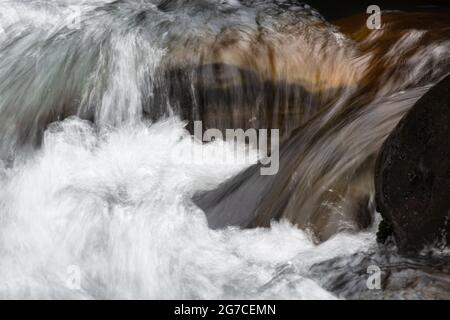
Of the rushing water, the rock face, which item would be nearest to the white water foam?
the rushing water

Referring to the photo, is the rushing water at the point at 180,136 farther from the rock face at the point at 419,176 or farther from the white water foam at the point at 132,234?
the rock face at the point at 419,176

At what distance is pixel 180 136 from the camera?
5.71 m

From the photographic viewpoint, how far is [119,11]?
641 cm

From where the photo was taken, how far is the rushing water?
420 centimetres

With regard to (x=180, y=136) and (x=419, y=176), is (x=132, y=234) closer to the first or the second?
(x=180, y=136)

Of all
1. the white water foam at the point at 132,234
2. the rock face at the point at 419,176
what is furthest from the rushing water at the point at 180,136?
the rock face at the point at 419,176

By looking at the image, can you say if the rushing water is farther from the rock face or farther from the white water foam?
the rock face

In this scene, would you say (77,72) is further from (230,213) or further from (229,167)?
(230,213)

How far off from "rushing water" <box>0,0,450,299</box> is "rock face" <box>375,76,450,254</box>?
0.13m

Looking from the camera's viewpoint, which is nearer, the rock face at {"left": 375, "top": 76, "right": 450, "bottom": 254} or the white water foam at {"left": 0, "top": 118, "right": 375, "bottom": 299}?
the rock face at {"left": 375, "top": 76, "right": 450, "bottom": 254}

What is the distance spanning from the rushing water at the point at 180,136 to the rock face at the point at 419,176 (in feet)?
0.44

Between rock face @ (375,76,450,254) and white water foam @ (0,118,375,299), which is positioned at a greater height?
rock face @ (375,76,450,254)

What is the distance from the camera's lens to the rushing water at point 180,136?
4203mm

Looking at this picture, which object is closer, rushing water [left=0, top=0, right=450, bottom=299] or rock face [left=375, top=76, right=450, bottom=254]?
rock face [left=375, top=76, right=450, bottom=254]
